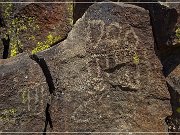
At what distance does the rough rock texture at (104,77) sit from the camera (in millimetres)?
5371

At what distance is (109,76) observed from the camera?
5.47 m

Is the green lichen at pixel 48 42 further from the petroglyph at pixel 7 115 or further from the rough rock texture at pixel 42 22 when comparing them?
the petroglyph at pixel 7 115

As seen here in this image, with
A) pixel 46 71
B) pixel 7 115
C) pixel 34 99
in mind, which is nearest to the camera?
pixel 7 115

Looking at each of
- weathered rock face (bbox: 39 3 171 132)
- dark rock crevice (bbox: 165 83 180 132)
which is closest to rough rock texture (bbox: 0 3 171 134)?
weathered rock face (bbox: 39 3 171 132)

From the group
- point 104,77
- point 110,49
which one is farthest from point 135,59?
point 104,77

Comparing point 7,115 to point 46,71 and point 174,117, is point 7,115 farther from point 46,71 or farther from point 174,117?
point 174,117

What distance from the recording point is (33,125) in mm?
5309

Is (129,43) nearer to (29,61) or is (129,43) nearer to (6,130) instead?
(29,61)

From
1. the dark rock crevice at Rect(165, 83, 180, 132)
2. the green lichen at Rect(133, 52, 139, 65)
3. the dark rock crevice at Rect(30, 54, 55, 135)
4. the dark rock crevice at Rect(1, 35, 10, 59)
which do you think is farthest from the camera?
the dark rock crevice at Rect(1, 35, 10, 59)

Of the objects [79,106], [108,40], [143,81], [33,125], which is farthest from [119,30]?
[33,125]

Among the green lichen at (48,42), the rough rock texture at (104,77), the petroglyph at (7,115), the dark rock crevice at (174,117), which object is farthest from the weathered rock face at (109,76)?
the green lichen at (48,42)

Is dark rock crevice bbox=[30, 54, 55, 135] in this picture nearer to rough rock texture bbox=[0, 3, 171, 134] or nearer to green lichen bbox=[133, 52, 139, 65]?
rough rock texture bbox=[0, 3, 171, 134]

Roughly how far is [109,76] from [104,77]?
0.07 m

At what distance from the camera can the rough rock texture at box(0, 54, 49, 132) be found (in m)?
5.29
